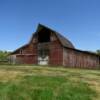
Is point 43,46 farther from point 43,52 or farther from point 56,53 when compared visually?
point 56,53

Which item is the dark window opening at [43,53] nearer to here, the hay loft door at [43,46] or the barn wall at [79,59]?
the hay loft door at [43,46]

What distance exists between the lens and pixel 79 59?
35500mm

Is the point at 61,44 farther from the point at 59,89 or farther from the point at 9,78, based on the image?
the point at 59,89

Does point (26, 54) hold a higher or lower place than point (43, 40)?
lower

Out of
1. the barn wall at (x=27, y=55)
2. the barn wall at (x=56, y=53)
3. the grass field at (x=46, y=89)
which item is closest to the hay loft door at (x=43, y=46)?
the barn wall at (x=56, y=53)

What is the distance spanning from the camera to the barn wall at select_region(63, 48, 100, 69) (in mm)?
35094

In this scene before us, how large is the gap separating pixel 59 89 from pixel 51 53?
2284 cm

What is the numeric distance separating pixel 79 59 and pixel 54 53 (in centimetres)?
432

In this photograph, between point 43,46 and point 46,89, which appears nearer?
point 46,89

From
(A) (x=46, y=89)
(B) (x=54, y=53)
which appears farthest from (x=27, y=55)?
(A) (x=46, y=89)

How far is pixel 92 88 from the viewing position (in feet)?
44.3

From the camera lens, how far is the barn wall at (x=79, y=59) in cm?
3509

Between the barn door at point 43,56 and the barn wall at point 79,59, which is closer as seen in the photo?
the barn wall at point 79,59

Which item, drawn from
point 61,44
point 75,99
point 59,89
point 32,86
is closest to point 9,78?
point 32,86
